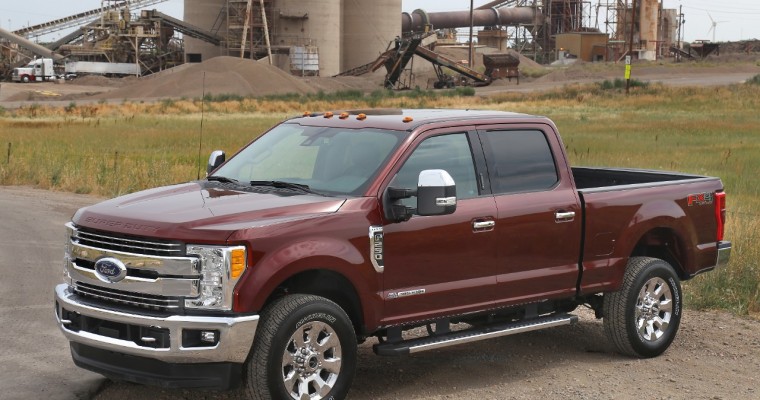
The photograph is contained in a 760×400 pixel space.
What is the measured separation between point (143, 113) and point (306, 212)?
52364mm

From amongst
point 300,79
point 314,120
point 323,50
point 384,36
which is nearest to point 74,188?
point 314,120

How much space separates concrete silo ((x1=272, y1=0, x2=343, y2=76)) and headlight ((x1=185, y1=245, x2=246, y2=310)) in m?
91.8

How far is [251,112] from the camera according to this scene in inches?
2413

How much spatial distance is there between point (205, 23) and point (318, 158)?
96233 mm

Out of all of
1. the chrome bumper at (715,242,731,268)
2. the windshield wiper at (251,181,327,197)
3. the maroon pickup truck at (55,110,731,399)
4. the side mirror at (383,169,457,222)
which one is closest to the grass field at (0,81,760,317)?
the chrome bumper at (715,242,731,268)

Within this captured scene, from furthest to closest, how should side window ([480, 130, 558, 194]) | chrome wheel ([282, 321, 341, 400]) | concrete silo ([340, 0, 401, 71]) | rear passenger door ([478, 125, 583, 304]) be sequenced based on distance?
1. concrete silo ([340, 0, 401, 71])
2. side window ([480, 130, 558, 194])
3. rear passenger door ([478, 125, 583, 304])
4. chrome wheel ([282, 321, 341, 400])

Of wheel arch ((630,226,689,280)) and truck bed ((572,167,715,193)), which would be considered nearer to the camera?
wheel arch ((630,226,689,280))

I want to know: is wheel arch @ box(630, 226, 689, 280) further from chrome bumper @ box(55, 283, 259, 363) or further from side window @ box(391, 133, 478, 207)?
chrome bumper @ box(55, 283, 259, 363)

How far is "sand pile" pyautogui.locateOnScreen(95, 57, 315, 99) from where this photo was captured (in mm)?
83125

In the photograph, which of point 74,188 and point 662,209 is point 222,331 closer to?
point 662,209

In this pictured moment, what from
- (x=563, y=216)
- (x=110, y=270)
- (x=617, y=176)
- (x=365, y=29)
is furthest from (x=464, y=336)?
(x=365, y=29)

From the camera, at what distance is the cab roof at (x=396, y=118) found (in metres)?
8.09

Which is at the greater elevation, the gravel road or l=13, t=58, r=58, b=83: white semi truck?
l=13, t=58, r=58, b=83: white semi truck

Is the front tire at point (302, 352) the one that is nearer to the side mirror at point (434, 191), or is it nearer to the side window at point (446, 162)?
the side mirror at point (434, 191)
